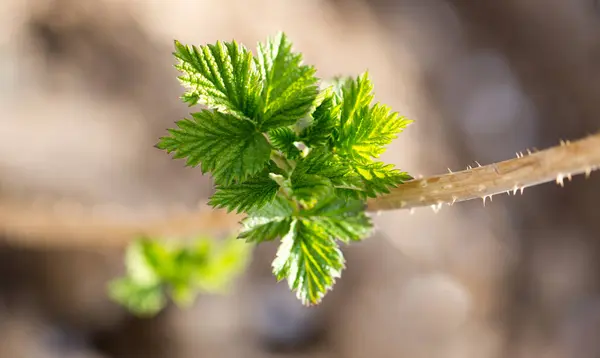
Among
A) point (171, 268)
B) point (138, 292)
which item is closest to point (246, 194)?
point (171, 268)

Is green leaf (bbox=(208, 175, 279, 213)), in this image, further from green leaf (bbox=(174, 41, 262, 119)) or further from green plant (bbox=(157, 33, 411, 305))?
green leaf (bbox=(174, 41, 262, 119))

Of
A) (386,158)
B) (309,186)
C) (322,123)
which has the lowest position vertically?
(309,186)

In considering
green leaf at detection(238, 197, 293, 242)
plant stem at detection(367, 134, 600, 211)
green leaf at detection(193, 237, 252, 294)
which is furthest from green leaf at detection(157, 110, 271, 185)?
green leaf at detection(193, 237, 252, 294)

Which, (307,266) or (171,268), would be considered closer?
(307,266)

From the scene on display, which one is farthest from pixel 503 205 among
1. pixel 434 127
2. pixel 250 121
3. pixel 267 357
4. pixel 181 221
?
pixel 250 121

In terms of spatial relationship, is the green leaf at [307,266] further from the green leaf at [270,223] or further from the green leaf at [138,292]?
the green leaf at [138,292]

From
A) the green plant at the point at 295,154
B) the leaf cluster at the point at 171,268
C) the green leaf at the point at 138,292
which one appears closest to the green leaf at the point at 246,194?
the green plant at the point at 295,154

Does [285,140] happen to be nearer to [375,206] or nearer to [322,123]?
[322,123]
